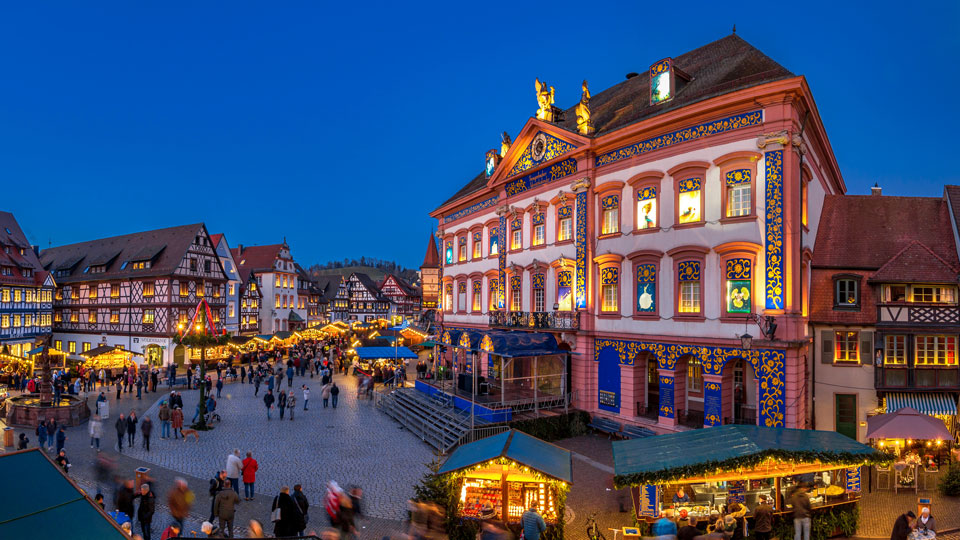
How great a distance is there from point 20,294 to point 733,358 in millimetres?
54915

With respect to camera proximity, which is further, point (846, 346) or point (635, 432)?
point (635, 432)

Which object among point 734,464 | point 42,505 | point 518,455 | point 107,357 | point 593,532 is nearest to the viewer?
point 42,505

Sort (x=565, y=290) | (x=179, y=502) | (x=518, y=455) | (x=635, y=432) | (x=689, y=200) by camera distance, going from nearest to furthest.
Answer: (x=518, y=455) → (x=179, y=502) → (x=689, y=200) → (x=635, y=432) → (x=565, y=290)

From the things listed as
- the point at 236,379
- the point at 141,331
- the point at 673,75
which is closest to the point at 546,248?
the point at 673,75

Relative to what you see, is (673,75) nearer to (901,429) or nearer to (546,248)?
(546,248)

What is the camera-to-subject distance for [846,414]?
20.8 m

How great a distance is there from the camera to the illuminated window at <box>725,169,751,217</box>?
780 inches

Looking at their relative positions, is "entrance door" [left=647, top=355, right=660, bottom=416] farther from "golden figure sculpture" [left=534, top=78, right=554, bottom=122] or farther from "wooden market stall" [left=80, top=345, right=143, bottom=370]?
"wooden market stall" [left=80, top=345, right=143, bottom=370]

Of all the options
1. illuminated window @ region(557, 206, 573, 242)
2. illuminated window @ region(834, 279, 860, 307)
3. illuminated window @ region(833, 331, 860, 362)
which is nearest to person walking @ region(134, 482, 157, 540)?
illuminated window @ region(557, 206, 573, 242)

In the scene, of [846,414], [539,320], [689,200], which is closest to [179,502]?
[539,320]

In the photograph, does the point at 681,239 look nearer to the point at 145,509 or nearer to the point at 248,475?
the point at 248,475

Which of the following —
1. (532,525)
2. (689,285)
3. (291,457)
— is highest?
(689,285)

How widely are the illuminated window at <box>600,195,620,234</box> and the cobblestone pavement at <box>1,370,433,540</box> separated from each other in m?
12.0

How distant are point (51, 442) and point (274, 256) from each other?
48604mm
